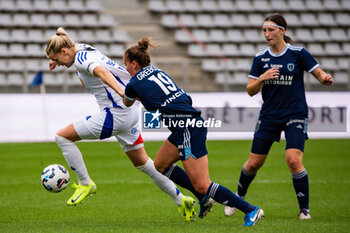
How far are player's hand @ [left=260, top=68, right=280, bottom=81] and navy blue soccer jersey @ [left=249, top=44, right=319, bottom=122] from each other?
18 cm

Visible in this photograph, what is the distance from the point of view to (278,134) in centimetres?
687

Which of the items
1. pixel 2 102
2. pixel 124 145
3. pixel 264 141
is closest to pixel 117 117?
pixel 124 145

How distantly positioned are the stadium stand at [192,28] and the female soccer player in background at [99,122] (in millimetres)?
12575

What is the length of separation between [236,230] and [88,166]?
6586 mm

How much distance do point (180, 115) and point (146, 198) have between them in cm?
288

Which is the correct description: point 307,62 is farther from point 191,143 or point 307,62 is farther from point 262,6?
point 262,6

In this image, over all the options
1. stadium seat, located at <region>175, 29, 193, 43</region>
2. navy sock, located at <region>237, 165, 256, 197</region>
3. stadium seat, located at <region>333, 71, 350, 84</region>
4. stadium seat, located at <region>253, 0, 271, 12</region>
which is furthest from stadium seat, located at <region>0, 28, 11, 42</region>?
navy sock, located at <region>237, 165, 256, 197</region>

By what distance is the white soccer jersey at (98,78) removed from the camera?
648cm

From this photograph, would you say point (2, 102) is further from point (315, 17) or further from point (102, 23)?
point (315, 17)

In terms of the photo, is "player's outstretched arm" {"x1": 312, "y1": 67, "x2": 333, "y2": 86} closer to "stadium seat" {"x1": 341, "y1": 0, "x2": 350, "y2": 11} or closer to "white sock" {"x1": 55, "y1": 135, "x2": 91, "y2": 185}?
"white sock" {"x1": 55, "y1": 135, "x2": 91, "y2": 185}

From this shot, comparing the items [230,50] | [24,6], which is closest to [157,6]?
[230,50]

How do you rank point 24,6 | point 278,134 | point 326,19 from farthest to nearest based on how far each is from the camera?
point 326,19 → point 24,6 → point 278,134

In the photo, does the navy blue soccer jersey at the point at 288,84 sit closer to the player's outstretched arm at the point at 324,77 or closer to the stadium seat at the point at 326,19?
the player's outstretched arm at the point at 324,77

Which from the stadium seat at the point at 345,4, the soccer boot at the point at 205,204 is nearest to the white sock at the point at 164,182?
the soccer boot at the point at 205,204
